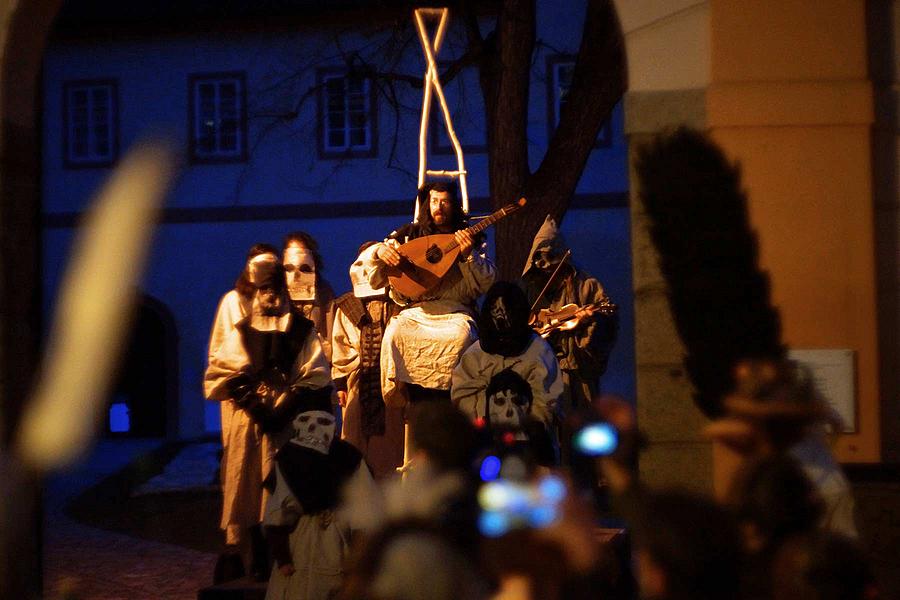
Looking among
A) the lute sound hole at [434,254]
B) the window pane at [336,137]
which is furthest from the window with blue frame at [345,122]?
the lute sound hole at [434,254]

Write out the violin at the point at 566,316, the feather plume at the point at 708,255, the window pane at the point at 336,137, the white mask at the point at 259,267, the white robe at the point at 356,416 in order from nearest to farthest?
the feather plume at the point at 708,255, the white mask at the point at 259,267, the white robe at the point at 356,416, the violin at the point at 566,316, the window pane at the point at 336,137

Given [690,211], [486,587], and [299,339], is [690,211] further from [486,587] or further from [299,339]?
[299,339]

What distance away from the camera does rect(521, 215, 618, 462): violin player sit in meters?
11.3

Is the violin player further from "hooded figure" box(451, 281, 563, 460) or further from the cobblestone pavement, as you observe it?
the cobblestone pavement

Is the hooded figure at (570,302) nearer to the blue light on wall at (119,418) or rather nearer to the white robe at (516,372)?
the white robe at (516,372)

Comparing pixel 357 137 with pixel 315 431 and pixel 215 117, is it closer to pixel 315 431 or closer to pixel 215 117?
pixel 215 117

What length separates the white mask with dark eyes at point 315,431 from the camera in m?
7.25

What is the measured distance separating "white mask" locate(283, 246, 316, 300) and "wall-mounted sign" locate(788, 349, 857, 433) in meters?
4.54

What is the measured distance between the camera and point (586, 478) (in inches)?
471

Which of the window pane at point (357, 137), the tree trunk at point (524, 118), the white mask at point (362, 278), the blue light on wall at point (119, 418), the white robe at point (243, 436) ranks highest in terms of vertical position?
the window pane at point (357, 137)

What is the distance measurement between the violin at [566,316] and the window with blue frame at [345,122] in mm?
11383

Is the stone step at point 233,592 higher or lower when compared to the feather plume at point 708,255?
lower

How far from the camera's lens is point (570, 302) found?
11445 mm

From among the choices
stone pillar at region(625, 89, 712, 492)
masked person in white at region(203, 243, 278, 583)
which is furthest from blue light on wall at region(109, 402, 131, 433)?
stone pillar at region(625, 89, 712, 492)
